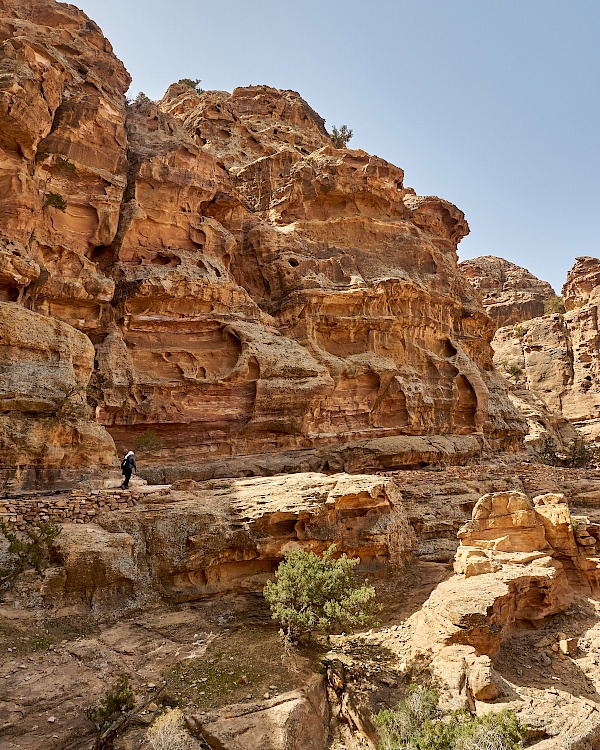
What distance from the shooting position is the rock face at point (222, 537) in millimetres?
12008

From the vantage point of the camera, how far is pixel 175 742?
26.3ft

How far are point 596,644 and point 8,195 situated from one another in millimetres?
25878

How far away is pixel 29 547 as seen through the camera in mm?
11250

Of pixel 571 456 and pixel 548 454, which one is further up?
pixel 548 454

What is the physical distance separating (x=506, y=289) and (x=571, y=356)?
65.1 ft

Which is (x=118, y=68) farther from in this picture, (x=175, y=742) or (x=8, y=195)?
(x=175, y=742)

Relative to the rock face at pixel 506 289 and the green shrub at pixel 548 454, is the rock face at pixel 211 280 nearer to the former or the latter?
the green shrub at pixel 548 454

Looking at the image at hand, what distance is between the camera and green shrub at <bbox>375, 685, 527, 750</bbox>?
27.1ft

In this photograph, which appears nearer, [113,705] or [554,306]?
[113,705]

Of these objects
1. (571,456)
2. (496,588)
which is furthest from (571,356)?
(496,588)

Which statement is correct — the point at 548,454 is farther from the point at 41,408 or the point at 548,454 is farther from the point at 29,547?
the point at 29,547

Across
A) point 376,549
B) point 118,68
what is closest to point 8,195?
point 118,68

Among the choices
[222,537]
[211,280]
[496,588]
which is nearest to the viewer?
[496,588]

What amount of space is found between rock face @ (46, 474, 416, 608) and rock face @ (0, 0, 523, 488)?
29.6 feet
